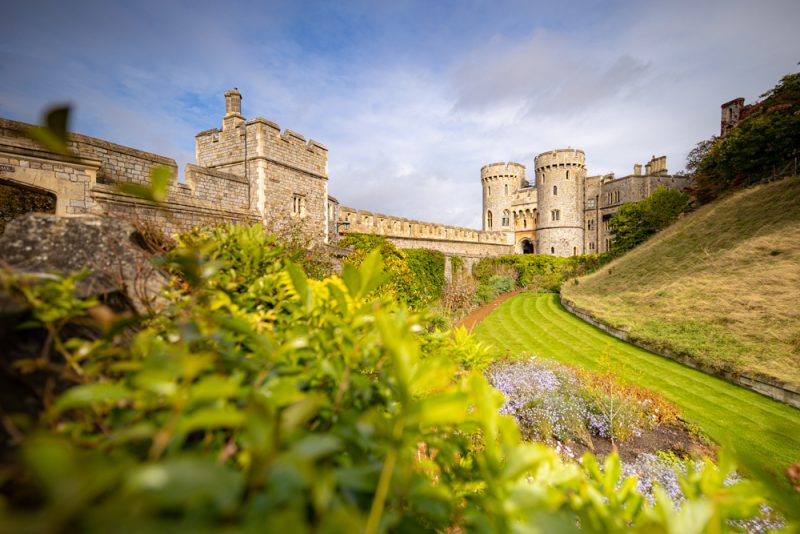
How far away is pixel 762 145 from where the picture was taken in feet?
65.8

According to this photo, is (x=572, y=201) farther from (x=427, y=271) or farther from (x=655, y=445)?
(x=655, y=445)

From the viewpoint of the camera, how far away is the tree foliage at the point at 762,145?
1891 centimetres

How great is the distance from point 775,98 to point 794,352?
906 inches

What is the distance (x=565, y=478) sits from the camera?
995mm

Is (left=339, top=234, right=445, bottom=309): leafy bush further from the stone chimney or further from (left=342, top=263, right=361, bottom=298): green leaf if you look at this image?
(left=342, top=263, right=361, bottom=298): green leaf

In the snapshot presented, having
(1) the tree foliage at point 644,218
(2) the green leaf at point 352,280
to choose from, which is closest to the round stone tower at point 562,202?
(1) the tree foliage at point 644,218

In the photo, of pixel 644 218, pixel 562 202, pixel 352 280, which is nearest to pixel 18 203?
pixel 352 280

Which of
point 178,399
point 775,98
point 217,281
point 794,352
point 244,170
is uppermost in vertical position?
point 775,98

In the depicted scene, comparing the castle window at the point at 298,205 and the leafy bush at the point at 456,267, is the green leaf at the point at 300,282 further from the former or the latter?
the leafy bush at the point at 456,267

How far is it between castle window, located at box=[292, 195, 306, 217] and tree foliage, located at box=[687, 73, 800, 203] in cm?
2290

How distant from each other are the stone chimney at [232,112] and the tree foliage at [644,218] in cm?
2468

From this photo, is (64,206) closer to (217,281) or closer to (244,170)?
(244,170)

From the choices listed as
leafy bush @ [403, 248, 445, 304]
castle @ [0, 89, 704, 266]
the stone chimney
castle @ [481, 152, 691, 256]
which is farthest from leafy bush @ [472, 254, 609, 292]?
the stone chimney

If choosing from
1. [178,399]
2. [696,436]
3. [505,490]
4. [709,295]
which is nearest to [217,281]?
[178,399]
